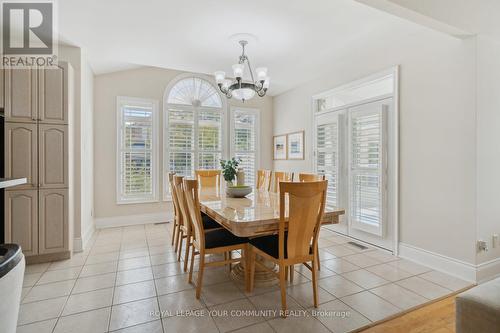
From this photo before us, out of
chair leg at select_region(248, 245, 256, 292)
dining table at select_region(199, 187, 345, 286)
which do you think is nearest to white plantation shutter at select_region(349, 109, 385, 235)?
dining table at select_region(199, 187, 345, 286)

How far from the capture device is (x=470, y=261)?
2.65 m

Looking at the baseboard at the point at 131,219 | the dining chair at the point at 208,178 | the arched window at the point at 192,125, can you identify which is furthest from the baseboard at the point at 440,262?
the baseboard at the point at 131,219

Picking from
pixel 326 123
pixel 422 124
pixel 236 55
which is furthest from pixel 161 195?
pixel 422 124

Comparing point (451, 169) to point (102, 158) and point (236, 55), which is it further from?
A: point (102, 158)

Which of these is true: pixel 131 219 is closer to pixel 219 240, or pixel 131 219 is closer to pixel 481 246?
pixel 219 240

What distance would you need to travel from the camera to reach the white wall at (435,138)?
268 centimetres

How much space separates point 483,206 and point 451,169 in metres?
0.46

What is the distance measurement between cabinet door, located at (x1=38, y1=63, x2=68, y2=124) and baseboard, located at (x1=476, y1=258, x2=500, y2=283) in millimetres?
4885

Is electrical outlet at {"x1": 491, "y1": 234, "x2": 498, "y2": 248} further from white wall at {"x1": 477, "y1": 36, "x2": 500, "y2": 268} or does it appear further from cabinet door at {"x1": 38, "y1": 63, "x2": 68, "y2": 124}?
cabinet door at {"x1": 38, "y1": 63, "x2": 68, "y2": 124}

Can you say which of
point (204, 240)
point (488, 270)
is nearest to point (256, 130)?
point (204, 240)

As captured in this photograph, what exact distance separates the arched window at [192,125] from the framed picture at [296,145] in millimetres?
1482

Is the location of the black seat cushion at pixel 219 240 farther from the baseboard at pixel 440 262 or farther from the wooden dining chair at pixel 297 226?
the baseboard at pixel 440 262

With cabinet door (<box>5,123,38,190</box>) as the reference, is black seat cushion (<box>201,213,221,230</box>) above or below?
below

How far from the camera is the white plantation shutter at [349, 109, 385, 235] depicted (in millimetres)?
3527
